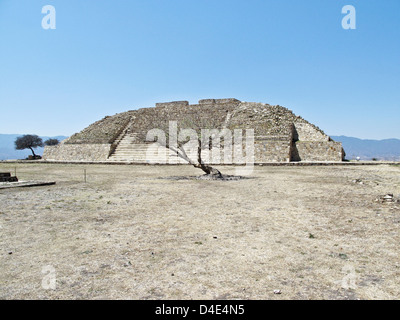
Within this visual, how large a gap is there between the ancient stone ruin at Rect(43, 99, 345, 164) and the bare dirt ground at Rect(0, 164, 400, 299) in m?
20.4

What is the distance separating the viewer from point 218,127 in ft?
111

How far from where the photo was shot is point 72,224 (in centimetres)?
655

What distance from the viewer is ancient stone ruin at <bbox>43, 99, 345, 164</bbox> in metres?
28.9

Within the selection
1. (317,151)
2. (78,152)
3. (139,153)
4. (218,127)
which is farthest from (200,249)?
(78,152)

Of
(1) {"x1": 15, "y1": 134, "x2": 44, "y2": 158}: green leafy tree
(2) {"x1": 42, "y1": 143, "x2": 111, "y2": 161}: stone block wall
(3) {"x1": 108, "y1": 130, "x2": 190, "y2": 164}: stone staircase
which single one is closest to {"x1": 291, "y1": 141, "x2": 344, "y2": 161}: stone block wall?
(3) {"x1": 108, "y1": 130, "x2": 190, "y2": 164}: stone staircase

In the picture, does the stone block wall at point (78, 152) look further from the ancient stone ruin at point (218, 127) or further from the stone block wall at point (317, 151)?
the stone block wall at point (317, 151)

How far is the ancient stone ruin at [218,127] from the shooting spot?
28.9 meters

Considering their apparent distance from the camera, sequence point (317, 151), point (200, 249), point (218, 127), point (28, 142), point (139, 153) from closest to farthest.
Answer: point (200, 249), point (317, 151), point (139, 153), point (218, 127), point (28, 142)

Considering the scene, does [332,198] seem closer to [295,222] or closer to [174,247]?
[295,222]

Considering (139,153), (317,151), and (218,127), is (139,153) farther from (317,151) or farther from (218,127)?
(317,151)

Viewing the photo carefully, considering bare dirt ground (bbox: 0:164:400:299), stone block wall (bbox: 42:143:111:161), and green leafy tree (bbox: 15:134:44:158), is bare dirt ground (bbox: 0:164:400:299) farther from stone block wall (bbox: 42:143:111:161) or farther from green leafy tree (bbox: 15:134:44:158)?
green leafy tree (bbox: 15:134:44:158)

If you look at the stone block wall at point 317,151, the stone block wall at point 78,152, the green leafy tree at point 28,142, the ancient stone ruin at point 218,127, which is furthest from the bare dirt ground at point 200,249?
the green leafy tree at point 28,142

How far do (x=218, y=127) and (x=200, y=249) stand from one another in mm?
29509

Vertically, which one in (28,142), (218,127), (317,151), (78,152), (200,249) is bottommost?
(200,249)
